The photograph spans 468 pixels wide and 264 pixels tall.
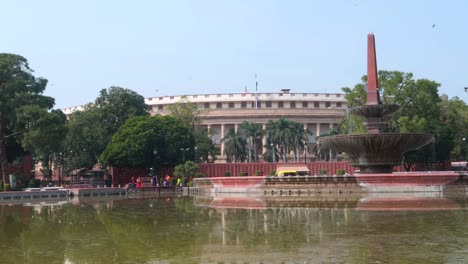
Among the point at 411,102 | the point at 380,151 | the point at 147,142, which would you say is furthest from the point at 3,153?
the point at 411,102

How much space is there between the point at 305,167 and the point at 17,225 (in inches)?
1762

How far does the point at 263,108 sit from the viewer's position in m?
93.1

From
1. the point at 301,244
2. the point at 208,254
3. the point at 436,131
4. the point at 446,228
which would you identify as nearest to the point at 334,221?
the point at 446,228

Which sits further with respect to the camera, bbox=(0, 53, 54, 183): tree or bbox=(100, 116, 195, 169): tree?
bbox=(100, 116, 195, 169): tree

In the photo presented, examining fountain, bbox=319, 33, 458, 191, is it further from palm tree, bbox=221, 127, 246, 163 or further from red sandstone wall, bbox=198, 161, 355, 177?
palm tree, bbox=221, 127, 246, 163

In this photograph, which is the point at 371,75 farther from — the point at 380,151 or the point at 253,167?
the point at 253,167

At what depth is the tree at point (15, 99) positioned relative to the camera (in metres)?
46.4

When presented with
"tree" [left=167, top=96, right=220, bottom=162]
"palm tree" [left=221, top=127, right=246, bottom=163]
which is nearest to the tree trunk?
"tree" [left=167, top=96, right=220, bottom=162]

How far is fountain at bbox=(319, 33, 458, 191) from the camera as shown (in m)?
26.4

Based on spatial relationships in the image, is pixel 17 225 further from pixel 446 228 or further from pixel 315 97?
pixel 315 97

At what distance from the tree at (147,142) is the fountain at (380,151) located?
28800mm

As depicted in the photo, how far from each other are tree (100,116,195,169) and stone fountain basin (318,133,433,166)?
96.4 feet

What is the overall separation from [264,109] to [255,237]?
8002 centimetres

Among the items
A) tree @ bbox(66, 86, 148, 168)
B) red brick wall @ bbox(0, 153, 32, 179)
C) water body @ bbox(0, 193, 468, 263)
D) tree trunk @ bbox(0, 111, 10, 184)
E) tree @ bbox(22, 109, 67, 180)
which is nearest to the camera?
water body @ bbox(0, 193, 468, 263)
